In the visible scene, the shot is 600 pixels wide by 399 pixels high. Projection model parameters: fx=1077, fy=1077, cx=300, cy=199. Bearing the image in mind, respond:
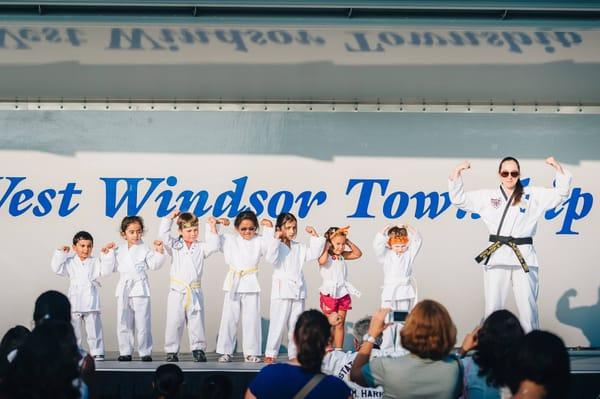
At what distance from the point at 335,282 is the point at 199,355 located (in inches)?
63.0

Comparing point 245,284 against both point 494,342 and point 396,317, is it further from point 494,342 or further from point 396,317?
point 494,342

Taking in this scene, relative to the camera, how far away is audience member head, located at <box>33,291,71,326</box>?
5.59 m

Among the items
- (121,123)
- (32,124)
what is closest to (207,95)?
(121,123)

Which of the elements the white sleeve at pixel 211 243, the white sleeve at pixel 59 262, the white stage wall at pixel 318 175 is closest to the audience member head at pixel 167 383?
Result: the white sleeve at pixel 211 243

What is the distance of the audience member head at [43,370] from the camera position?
4.40 meters

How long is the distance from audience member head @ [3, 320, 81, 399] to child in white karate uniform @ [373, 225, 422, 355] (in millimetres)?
6411

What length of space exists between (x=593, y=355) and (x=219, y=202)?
433 centimetres

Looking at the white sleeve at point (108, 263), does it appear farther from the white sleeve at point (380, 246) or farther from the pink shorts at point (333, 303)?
the white sleeve at point (380, 246)

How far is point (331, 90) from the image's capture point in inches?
463

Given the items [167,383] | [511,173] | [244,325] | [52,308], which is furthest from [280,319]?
[52,308]

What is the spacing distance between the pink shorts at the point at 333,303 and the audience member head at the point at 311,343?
228 inches

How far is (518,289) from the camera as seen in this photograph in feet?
32.2

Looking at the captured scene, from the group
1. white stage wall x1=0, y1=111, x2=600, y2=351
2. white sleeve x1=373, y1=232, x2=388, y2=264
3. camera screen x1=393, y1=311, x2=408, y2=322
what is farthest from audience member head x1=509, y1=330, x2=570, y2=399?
white stage wall x1=0, y1=111, x2=600, y2=351

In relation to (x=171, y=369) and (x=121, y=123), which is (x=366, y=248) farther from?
(x=171, y=369)
